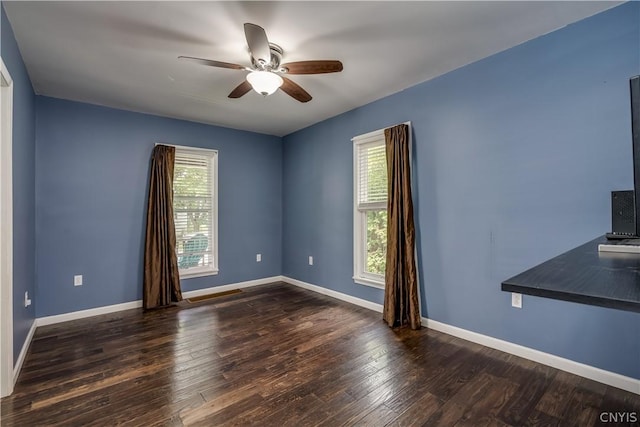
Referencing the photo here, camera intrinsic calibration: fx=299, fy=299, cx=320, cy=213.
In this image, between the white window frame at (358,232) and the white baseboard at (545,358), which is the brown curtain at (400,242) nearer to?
the white baseboard at (545,358)

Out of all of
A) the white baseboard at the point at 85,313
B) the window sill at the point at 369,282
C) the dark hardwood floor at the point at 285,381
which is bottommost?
the dark hardwood floor at the point at 285,381

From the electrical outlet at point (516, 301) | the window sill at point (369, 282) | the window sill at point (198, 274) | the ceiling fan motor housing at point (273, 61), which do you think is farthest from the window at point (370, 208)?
the window sill at point (198, 274)

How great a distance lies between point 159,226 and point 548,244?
4127 mm

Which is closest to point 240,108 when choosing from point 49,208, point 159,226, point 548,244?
point 159,226

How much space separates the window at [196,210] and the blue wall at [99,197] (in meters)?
0.11

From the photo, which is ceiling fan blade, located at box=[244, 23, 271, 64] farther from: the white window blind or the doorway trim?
the white window blind

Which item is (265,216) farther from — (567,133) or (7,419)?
(567,133)

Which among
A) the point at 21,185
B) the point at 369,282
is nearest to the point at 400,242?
the point at 369,282

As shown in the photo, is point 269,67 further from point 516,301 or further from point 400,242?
point 516,301

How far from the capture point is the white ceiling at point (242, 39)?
6.48 feet

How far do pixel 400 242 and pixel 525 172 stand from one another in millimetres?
1271

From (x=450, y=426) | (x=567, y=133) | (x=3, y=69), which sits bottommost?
(x=450, y=426)

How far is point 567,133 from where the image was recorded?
87.1 inches

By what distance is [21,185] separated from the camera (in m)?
2.45
